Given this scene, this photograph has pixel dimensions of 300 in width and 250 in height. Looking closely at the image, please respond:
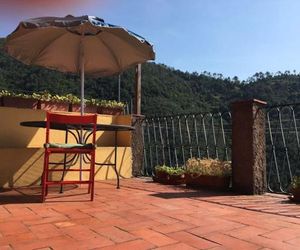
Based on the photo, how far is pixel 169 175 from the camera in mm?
5055

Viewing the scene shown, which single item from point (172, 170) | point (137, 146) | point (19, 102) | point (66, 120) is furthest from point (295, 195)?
point (19, 102)

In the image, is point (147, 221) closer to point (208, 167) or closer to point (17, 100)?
point (208, 167)

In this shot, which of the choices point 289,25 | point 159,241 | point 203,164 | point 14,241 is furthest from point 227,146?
point 14,241

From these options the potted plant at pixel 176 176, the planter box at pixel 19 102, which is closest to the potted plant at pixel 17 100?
the planter box at pixel 19 102

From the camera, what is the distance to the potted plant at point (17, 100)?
16.7ft

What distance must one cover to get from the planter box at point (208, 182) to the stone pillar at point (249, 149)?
101 mm

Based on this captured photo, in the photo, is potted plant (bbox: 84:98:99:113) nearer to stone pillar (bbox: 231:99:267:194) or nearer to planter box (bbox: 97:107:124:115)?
planter box (bbox: 97:107:124:115)

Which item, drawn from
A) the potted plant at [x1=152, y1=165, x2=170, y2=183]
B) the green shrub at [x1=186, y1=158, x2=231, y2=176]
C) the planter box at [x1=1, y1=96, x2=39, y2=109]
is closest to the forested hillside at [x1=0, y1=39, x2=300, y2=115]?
the planter box at [x1=1, y1=96, x2=39, y2=109]

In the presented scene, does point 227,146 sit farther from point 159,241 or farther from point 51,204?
point 159,241

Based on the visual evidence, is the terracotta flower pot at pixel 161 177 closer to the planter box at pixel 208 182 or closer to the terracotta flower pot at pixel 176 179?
the terracotta flower pot at pixel 176 179

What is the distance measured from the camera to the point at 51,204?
3.30 m

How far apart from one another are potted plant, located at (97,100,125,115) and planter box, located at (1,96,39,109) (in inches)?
39.3

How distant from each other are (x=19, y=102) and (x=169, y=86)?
9681 mm

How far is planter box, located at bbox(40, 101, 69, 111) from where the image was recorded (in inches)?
216
